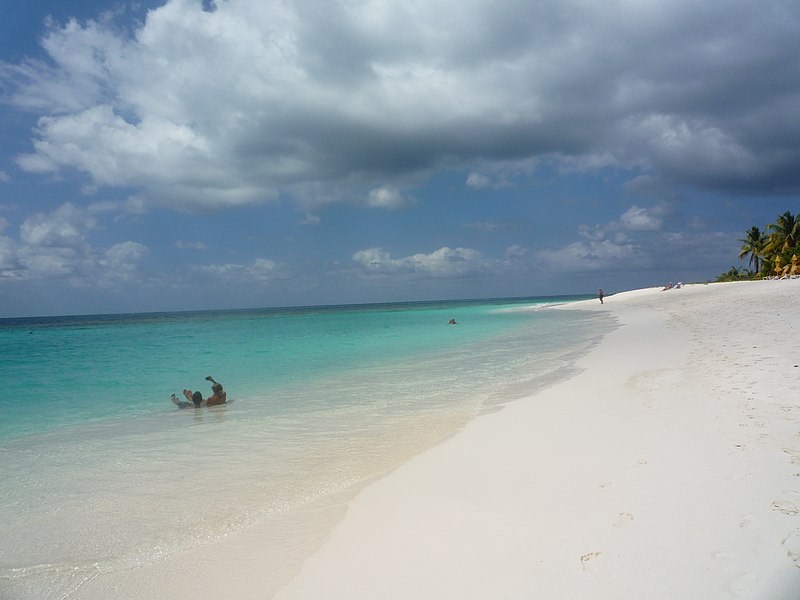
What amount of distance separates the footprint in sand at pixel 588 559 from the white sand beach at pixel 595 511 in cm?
1

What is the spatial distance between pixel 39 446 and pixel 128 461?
9.75 ft

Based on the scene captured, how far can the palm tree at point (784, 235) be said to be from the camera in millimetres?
51906

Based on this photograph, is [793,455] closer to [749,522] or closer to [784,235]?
[749,522]

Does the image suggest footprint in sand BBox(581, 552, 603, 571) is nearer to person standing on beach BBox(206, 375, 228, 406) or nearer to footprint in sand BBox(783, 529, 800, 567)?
footprint in sand BBox(783, 529, 800, 567)

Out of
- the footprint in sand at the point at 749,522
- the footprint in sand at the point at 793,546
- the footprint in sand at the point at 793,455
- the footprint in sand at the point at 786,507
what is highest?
the footprint in sand at the point at 793,455

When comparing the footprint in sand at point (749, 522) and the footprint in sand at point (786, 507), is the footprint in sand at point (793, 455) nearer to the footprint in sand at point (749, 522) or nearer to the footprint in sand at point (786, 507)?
the footprint in sand at point (786, 507)

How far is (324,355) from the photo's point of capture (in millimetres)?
22297

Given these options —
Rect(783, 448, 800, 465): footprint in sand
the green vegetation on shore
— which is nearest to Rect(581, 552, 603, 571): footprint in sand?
Rect(783, 448, 800, 465): footprint in sand

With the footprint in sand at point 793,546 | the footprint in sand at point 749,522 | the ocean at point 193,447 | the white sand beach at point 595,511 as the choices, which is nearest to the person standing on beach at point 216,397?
the ocean at point 193,447

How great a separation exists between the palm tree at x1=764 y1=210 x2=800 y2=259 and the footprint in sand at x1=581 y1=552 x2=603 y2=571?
210ft

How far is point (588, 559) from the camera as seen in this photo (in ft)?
10.8

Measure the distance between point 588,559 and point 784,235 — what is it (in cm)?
6846

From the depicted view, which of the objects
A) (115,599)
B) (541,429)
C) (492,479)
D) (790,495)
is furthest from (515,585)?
(541,429)

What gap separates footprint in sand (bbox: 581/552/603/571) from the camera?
10.4 ft
